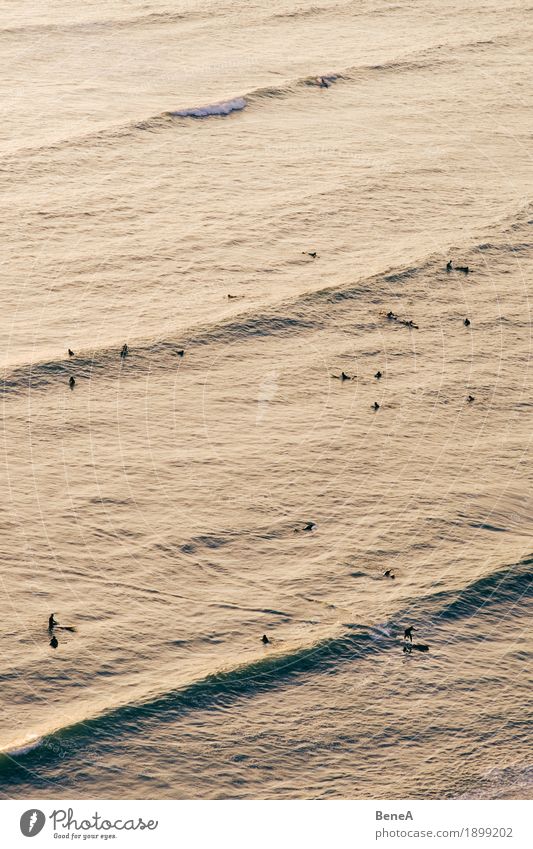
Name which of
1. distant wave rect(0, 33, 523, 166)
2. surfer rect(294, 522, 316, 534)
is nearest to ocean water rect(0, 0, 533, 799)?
distant wave rect(0, 33, 523, 166)

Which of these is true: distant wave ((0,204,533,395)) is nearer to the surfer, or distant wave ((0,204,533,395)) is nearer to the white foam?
the surfer

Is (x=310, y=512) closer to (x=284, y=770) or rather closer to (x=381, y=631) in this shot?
(x=381, y=631)

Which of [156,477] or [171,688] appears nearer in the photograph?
[171,688]

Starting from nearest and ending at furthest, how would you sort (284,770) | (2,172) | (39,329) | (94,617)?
(284,770) < (94,617) < (39,329) < (2,172)

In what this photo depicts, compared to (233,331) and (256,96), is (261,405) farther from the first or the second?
(256,96)

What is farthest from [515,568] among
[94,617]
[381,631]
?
[94,617]

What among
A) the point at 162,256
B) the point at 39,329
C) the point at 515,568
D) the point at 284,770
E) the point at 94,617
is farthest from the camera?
the point at 162,256
